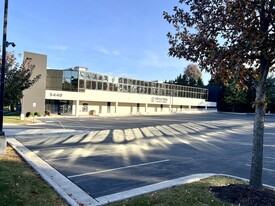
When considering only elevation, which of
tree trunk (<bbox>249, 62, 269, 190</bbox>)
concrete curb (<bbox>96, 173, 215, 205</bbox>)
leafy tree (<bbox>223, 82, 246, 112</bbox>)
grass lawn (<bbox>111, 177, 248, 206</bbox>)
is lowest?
concrete curb (<bbox>96, 173, 215, 205</bbox>)

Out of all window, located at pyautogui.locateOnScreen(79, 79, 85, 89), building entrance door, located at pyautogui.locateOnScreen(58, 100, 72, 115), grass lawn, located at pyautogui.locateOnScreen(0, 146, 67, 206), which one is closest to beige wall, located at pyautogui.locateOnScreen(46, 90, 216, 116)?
building entrance door, located at pyautogui.locateOnScreen(58, 100, 72, 115)

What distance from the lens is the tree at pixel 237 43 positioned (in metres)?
5.49

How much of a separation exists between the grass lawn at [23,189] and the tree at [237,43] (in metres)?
4.34

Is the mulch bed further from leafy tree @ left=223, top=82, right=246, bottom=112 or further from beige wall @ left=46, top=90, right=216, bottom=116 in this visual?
leafy tree @ left=223, top=82, right=246, bottom=112

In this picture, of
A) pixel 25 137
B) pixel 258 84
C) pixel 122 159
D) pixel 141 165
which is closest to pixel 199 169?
pixel 141 165

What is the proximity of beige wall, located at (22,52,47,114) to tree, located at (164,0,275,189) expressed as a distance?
39.1 m

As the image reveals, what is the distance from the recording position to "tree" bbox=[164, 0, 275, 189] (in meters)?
5.49

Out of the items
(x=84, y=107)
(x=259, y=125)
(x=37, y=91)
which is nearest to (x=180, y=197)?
(x=259, y=125)

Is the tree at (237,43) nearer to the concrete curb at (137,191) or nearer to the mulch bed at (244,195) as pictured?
the mulch bed at (244,195)

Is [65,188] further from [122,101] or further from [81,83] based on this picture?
[122,101]

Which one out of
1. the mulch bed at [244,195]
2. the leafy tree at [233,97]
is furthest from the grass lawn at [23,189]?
the leafy tree at [233,97]

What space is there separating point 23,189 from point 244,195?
496cm

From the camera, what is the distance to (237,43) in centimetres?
582

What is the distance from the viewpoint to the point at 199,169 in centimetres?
987
